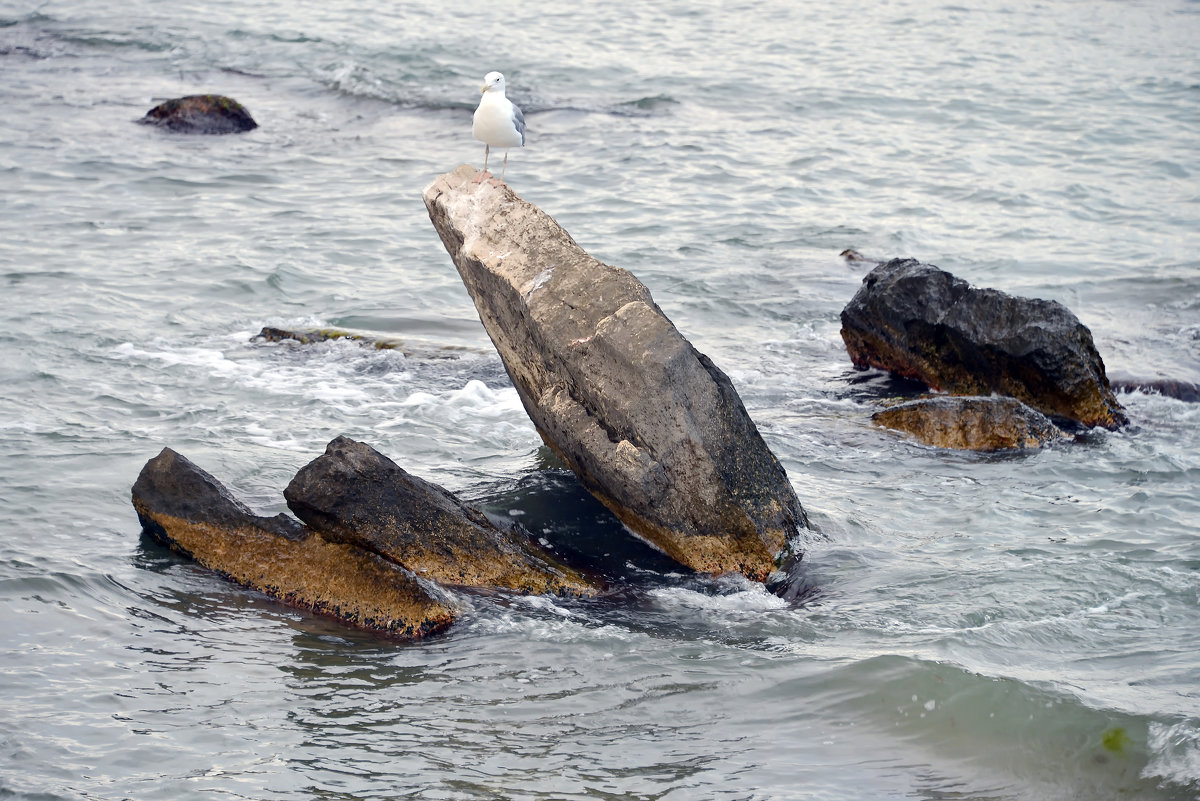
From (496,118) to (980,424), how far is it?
431cm

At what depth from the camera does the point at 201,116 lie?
19.5m

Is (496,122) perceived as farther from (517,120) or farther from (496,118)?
(517,120)

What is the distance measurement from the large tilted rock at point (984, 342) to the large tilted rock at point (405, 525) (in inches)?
181

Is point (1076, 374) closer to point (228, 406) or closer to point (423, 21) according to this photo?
point (228, 406)

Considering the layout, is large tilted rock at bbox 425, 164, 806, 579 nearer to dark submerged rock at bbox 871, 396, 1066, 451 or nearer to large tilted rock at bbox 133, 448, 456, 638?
large tilted rock at bbox 133, 448, 456, 638

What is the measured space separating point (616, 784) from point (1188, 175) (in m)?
17.5

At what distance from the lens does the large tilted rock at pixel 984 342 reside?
369 inches

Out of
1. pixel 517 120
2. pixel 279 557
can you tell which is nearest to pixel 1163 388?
pixel 517 120

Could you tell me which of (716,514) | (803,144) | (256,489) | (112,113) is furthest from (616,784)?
(112,113)

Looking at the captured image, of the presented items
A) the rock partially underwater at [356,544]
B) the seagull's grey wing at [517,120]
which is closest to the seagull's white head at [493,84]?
the seagull's grey wing at [517,120]

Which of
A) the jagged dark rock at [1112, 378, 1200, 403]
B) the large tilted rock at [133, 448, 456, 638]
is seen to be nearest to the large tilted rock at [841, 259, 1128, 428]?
the jagged dark rock at [1112, 378, 1200, 403]

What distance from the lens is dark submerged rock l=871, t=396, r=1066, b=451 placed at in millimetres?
8961

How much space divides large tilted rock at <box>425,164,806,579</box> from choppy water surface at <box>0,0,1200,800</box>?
0.33 metres

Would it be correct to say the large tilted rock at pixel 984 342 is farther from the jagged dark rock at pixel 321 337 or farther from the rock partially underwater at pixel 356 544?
the rock partially underwater at pixel 356 544
